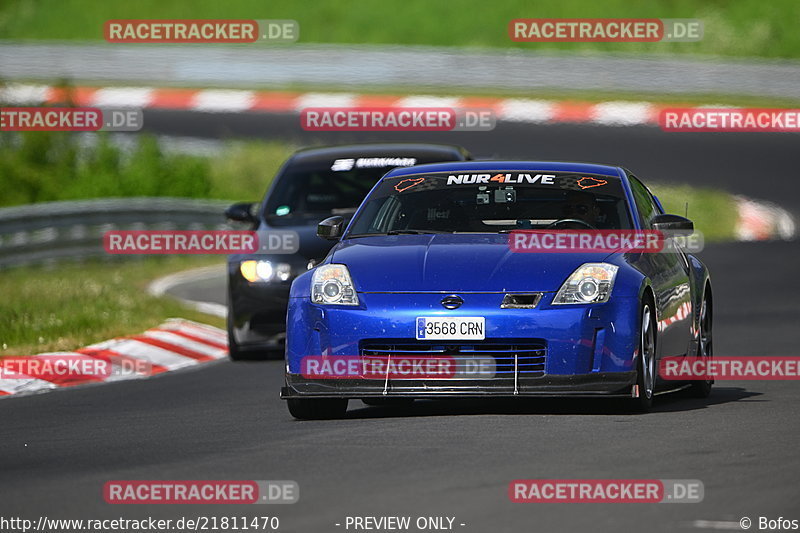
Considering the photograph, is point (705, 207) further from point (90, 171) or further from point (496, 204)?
point (496, 204)

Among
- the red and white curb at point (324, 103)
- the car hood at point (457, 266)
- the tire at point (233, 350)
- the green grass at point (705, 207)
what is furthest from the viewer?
the red and white curb at point (324, 103)

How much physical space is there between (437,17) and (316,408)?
116ft

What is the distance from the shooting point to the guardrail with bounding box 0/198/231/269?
21.6 m

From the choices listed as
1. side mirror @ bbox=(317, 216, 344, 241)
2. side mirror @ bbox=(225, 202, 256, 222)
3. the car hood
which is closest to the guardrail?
side mirror @ bbox=(225, 202, 256, 222)

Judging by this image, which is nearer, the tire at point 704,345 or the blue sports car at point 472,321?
the blue sports car at point 472,321

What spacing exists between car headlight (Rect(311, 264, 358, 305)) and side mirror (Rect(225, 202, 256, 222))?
4692 mm

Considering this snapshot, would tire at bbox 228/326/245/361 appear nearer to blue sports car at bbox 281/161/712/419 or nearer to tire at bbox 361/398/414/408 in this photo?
tire at bbox 361/398/414/408

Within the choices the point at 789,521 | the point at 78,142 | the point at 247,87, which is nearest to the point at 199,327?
the point at 789,521

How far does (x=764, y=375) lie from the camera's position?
12.2 meters

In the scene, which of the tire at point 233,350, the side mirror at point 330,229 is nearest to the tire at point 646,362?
the side mirror at point 330,229

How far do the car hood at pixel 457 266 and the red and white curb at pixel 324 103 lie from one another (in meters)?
24.4

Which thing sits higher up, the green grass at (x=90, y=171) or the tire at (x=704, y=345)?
the tire at (x=704, y=345)

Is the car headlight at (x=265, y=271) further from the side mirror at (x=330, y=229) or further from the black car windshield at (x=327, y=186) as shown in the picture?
the side mirror at (x=330, y=229)

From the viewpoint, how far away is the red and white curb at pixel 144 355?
12542mm
